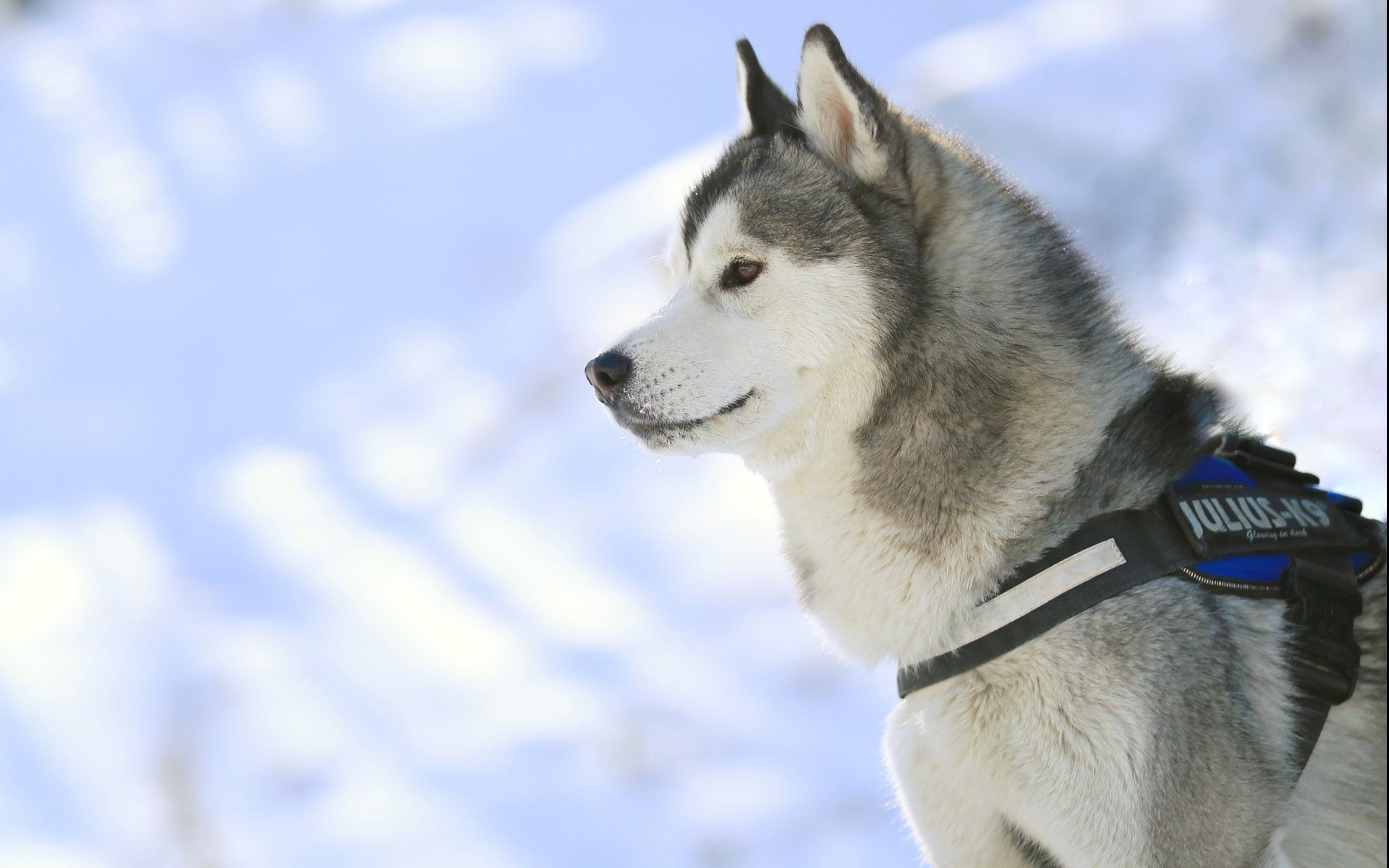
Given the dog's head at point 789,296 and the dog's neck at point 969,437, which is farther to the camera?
the dog's head at point 789,296

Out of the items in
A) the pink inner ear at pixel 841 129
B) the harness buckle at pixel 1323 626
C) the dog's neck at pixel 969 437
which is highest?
the pink inner ear at pixel 841 129

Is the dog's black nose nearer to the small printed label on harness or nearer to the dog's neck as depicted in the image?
the dog's neck

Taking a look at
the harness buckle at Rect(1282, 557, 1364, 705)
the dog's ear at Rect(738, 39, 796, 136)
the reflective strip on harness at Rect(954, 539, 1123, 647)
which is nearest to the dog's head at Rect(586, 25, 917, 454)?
the dog's ear at Rect(738, 39, 796, 136)

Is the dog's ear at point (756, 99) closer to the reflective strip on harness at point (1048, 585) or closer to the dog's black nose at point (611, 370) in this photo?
the dog's black nose at point (611, 370)

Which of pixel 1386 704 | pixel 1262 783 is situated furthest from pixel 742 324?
pixel 1386 704

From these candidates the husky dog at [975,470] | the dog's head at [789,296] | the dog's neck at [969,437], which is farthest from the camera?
the dog's head at [789,296]

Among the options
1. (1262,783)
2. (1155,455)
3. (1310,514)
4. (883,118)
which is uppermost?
(883,118)

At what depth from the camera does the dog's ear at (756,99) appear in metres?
2.60

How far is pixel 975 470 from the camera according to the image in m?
2.06

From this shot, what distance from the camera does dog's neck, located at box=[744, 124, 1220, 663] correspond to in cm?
204

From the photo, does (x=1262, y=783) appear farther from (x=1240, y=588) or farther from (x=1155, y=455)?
(x=1155, y=455)

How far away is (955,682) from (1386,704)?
0.76m

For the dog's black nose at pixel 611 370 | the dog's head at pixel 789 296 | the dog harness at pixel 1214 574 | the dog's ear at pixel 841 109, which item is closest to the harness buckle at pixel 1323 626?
the dog harness at pixel 1214 574

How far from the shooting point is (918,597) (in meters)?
2.08
